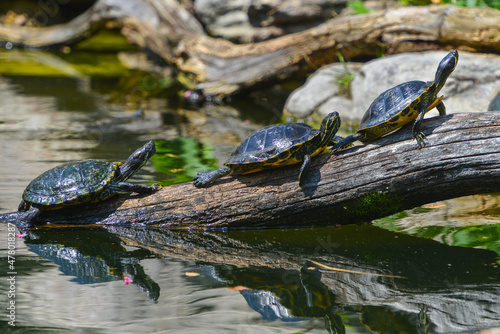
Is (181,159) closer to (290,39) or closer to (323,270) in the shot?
(323,270)

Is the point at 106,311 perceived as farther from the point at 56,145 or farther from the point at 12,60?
the point at 12,60

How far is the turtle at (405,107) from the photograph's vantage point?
3.77m

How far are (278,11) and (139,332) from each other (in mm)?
9781

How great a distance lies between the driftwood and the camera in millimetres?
7723

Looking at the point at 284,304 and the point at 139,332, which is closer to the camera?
the point at 139,332

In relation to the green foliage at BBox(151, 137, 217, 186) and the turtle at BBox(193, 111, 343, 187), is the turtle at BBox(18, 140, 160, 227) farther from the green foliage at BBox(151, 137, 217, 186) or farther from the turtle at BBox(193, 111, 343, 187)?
the green foliage at BBox(151, 137, 217, 186)

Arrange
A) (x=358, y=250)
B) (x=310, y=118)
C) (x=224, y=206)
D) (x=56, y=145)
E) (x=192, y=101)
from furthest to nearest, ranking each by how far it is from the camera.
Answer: (x=192, y=101)
(x=310, y=118)
(x=56, y=145)
(x=224, y=206)
(x=358, y=250)

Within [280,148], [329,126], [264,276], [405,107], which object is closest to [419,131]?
[405,107]

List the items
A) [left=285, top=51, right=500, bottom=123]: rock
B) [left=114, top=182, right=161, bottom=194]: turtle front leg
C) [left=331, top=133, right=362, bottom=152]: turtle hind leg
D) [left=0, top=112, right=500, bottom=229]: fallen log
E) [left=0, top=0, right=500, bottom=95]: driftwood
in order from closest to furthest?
[left=0, top=112, right=500, bottom=229]: fallen log
[left=331, top=133, right=362, bottom=152]: turtle hind leg
[left=114, top=182, right=161, bottom=194]: turtle front leg
[left=285, top=51, right=500, bottom=123]: rock
[left=0, top=0, right=500, bottom=95]: driftwood

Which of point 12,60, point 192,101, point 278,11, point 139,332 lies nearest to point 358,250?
point 139,332

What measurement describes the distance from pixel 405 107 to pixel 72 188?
2851 mm

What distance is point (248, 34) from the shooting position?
12.9 m

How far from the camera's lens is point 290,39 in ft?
30.5

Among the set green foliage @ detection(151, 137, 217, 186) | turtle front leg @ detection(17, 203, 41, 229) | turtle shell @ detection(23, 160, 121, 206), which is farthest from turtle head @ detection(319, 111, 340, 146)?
turtle front leg @ detection(17, 203, 41, 229)
